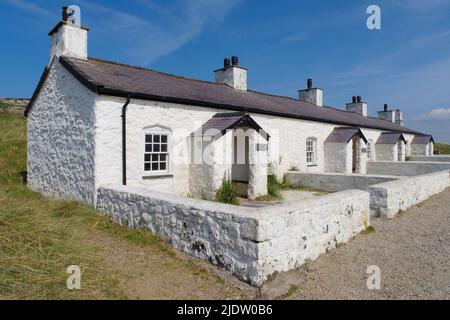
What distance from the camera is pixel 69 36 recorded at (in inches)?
369

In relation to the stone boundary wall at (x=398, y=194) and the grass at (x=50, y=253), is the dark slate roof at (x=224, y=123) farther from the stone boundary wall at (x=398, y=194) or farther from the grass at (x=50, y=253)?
the stone boundary wall at (x=398, y=194)

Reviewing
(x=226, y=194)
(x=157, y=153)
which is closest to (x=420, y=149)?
(x=226, y=194)

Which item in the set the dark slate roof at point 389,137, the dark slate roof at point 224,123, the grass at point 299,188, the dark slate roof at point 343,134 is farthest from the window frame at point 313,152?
the dark slate roof at point 389,137

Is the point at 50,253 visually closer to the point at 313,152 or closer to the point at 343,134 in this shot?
the point at 313,152

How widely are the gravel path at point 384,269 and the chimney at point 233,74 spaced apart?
10725 mm

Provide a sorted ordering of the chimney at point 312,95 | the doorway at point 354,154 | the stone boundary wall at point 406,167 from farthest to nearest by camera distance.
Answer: the chimney at point 312,95
the doorway at point 354,154
the stone boundary wall at point 406,167

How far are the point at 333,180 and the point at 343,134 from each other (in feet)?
18.5

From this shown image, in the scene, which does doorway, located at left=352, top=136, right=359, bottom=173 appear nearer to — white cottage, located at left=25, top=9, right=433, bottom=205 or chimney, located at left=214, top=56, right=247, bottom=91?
chimney, located at left=214, top=56, right=247, bottom=91

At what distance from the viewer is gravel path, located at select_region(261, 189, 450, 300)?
3.91 meters

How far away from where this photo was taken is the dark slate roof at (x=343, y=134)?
16.3 meters

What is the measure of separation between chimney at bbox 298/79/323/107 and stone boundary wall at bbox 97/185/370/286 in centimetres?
1689

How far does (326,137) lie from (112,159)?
12.3 meters

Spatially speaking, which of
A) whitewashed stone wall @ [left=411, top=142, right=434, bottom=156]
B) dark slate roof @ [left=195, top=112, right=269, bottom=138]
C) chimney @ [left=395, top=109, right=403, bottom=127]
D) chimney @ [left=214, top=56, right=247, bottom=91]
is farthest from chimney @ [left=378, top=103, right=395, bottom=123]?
dark slate roof @ [left=195, top=112, right=269, bottom=138]

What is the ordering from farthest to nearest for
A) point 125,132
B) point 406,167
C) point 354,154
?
point 354,154 → point 406,167 → point 125,132
